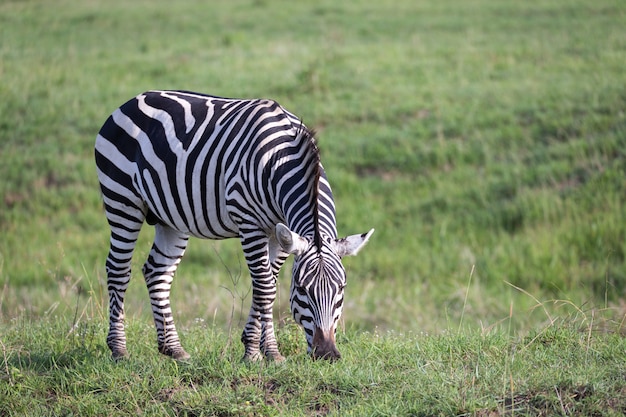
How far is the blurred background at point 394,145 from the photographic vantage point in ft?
36.4

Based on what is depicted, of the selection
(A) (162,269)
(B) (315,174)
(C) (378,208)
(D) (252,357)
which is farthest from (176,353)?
(C) (378,208)

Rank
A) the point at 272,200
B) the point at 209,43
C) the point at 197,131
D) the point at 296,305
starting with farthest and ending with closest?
the point at 209,43 → the point at 197,131 → the point at 272,200 → the point at 296,305

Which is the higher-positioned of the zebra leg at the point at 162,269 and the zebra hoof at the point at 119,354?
the zebra leg at the point at 162,269

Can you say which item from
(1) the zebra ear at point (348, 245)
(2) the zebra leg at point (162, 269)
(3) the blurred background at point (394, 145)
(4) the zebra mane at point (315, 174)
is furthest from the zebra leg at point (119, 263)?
(1) the zebra ear at point (348, 245)

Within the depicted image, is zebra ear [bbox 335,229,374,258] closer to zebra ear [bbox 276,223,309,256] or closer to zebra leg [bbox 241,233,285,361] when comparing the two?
zebra ear [bbox 276,223,309,256]

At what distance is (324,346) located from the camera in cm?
501

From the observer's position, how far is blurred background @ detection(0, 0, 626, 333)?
11.1 metres

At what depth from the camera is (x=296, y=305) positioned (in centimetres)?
520

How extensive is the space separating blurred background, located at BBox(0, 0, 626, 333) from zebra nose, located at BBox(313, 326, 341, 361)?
2941 millimetres

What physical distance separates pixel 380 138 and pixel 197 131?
8.78 meters

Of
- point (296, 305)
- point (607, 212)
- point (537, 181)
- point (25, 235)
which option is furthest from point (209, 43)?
point (296, 305)

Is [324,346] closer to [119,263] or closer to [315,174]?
[315,174]

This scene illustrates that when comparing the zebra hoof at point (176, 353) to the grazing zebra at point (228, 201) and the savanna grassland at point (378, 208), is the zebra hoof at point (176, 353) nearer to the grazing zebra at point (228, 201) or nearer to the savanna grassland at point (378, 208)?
the grazing zebra at point (228, 201)

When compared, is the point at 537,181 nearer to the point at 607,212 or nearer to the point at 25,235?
the point at 607,212
